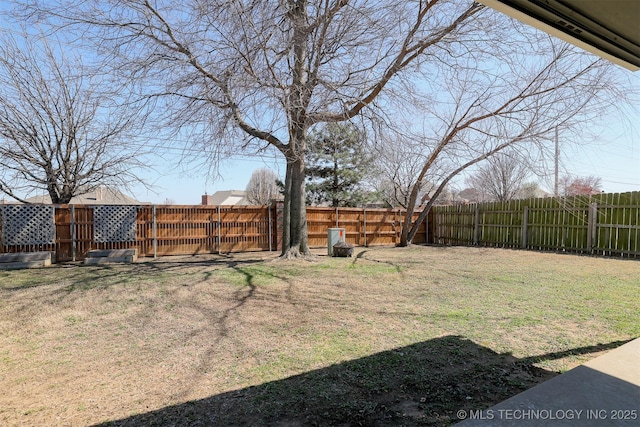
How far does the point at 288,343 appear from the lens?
380cm

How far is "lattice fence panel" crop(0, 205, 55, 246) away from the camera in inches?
366

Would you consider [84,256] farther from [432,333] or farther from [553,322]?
[553,322]

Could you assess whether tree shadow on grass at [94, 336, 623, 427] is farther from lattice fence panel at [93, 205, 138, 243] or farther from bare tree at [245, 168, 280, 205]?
bare tree at [245, 168, 280, 205]

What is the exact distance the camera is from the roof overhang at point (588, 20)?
2260 mm

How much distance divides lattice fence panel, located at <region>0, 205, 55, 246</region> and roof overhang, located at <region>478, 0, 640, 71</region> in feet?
37.7

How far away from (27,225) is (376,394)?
10.8m

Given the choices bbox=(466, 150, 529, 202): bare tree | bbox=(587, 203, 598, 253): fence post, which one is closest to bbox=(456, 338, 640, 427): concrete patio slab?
bbox=(587, 203, 598, 253): fence post

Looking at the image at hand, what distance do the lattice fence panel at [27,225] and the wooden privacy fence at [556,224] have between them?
15.4 meters

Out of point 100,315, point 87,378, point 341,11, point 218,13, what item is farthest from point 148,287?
point 341,11

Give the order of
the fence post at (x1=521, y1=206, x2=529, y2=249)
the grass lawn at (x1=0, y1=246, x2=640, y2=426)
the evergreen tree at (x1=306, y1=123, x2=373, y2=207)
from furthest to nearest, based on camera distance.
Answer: the evergreen tree at (x1=306, y1=123, x2=373, y2=207), the fence post at (x1=521, y1=206, x2=529, y2=249), the grass lawn at (x1=0, y1=246, x2=640, y2=426)

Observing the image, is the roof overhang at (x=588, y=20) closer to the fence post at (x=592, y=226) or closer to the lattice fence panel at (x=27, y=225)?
the fence post at (x=592, y=226)

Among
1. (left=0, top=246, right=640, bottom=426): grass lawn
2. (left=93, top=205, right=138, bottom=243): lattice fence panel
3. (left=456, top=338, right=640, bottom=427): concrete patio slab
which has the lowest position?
(left=0, top=246, right=640, bottom=426): grass lawn

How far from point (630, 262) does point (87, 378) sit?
40.3 ft

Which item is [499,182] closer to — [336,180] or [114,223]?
[336,180]
